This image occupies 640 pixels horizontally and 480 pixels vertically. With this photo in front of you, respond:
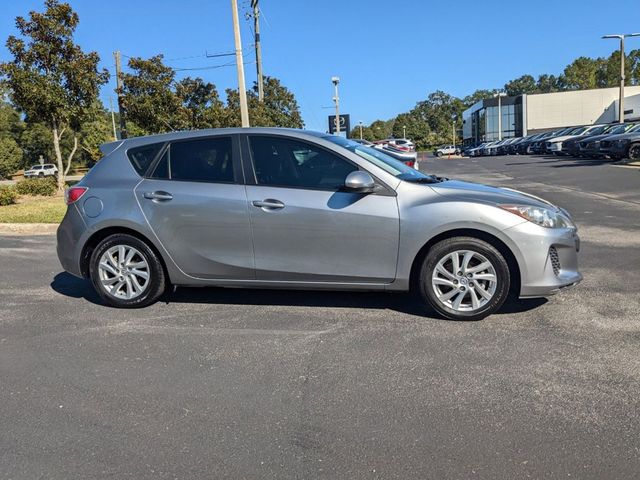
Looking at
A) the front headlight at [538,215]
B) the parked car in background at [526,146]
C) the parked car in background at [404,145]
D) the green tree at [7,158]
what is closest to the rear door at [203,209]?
A: the front headlight at [538,215]

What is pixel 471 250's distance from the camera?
4.65 m

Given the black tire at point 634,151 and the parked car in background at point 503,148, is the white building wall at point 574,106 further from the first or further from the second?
the black tire at point 634,151

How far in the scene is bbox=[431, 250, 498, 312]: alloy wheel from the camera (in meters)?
4.66

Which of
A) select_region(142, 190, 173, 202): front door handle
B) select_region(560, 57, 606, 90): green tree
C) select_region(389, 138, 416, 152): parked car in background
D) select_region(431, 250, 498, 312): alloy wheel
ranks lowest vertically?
select_region(431, 250, 498, 312): alloy wheel

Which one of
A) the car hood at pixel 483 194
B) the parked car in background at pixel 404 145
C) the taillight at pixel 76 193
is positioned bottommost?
the car hood at pixel 483 194

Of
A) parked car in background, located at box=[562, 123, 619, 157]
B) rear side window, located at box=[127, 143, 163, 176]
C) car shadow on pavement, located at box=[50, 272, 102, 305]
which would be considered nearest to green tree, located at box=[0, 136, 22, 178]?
parked car in background, located at box=[562, 123, 619, 157]

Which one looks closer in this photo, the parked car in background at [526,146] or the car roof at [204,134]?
the car roof at [204,134]

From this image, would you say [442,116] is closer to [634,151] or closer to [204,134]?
[634,151]

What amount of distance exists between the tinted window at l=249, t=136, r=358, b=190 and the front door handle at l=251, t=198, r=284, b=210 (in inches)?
7.2

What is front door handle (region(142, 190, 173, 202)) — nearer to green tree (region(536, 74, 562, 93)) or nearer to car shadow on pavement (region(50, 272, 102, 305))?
car shadow on pavement (region(50, 272, 102, 305))

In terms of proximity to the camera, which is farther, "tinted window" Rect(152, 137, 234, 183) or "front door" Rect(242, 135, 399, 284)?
"tinted window" Rect(152, 137, 234, 183)

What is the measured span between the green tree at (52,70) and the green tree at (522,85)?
180783 mm

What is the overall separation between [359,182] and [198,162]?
5.21 ft

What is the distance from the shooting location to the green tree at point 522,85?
180625 mm
